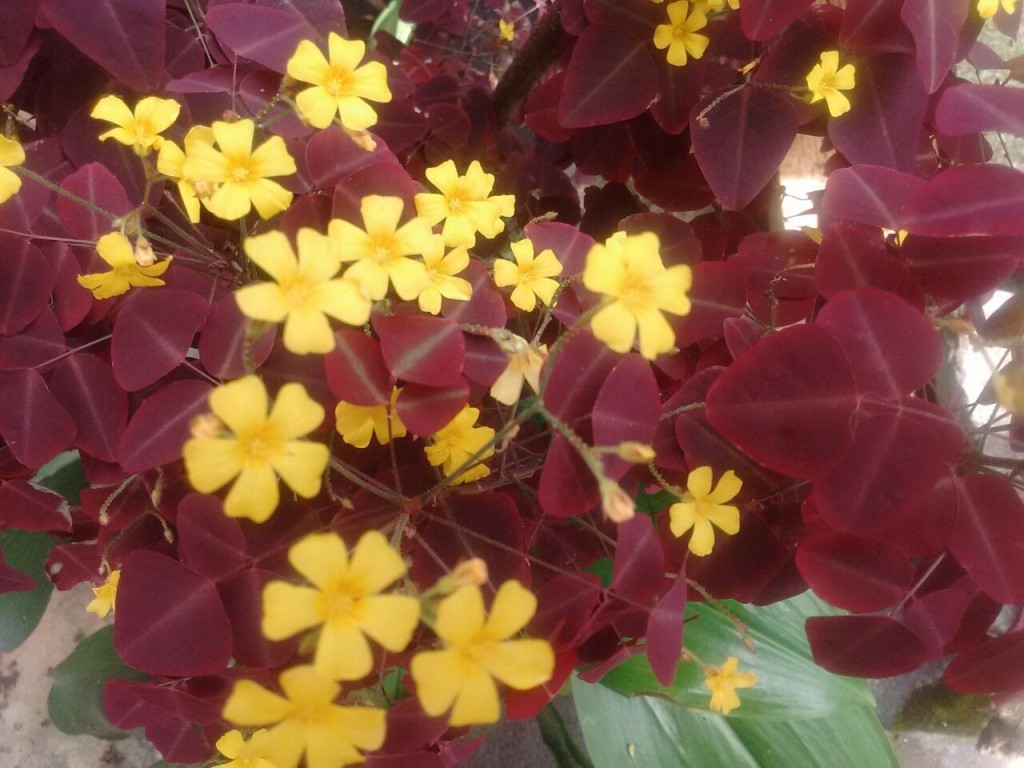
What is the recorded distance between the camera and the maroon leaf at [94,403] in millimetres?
536

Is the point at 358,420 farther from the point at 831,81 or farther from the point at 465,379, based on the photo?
the point at 831,81

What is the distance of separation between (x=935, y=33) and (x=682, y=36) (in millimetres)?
212

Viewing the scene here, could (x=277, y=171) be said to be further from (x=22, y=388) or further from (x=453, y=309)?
(x=22, y=388)

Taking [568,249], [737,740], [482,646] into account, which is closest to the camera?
[482,646]

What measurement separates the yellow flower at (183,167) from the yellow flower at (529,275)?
22 centimetres

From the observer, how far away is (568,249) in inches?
23.2

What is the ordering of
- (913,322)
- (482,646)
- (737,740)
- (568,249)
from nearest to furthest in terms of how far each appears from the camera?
(482,646)
(913,322)
(568,249)
(737,740)

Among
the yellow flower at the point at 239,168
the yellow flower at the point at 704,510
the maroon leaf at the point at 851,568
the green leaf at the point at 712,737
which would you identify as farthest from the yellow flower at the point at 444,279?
the green leaf at the point at 712,737

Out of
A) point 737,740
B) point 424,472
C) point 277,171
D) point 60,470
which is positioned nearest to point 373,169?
point 277,171

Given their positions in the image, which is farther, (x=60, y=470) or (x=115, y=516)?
(x=60, y=470)

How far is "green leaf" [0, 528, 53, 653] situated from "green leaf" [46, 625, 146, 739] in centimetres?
7

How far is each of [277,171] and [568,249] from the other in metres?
0.24

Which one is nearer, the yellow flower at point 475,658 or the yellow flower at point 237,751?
the yellow flower at point 475,658

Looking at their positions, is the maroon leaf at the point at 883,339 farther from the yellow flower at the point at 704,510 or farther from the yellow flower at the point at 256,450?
the yellow flower at the point at 256,450
